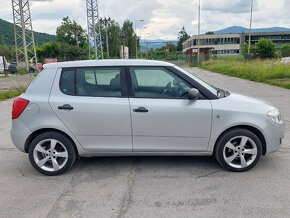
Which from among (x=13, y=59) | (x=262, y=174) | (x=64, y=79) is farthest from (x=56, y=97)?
(x=13, y=59)

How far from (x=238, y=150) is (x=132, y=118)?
5.27 ft

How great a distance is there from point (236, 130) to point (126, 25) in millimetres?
83627

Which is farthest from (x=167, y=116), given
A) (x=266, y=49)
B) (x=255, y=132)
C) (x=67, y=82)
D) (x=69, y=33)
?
(x=69, y=33)

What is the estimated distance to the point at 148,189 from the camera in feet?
11.3

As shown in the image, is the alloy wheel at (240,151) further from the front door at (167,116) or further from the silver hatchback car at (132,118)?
the front door at (167,116)

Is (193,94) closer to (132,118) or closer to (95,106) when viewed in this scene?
(132,118)

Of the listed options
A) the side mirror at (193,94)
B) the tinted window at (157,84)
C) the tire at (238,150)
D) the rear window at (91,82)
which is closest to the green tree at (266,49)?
the tire at (238,150)

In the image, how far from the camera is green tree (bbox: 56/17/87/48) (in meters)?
63.5

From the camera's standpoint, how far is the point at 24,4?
27297mm

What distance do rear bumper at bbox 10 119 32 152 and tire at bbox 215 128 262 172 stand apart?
2.80 m

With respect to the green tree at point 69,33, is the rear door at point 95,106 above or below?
below

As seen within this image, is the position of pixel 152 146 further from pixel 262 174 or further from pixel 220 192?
pixel 262 174

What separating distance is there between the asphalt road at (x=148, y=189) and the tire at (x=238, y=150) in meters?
0.14

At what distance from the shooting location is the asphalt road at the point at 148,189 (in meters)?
2.97
